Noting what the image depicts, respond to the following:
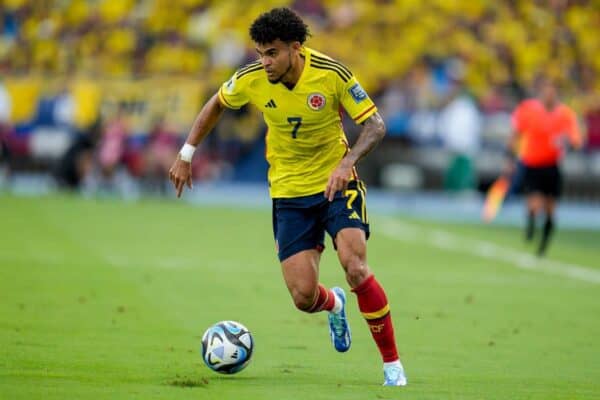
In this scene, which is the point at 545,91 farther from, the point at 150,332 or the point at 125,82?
the point at 125,82

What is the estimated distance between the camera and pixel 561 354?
10859 mm

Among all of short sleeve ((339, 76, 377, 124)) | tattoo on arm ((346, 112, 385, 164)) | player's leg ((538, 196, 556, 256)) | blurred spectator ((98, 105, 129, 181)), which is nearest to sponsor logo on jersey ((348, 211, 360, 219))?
tattoo on arm ((346, 112, 385, 164))

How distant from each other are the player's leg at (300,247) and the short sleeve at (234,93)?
74 cm

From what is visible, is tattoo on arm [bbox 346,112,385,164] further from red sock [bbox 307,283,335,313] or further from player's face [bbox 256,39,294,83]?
red sock [bbox 307,283,335,313]

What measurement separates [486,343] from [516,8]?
85.3 feet

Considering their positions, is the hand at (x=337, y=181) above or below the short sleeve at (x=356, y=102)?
below

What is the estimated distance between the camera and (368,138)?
925cm

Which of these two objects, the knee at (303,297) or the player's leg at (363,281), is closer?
the player's leg at (363,281)

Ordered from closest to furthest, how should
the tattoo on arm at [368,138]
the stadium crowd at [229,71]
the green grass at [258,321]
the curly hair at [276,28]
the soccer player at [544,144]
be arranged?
the green grass at [258,321] < the tattoo on arm at [368,138] < the curly hair at [276,28] < the soccer player at [544,144] < the stadium crowd at [229,71]

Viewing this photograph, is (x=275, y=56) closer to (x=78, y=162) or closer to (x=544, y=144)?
(x=544, y=144)

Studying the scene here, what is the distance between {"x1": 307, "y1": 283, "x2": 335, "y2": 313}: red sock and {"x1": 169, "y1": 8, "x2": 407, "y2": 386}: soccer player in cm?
1

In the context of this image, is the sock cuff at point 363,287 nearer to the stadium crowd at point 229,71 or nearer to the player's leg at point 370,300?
the player's leg at point 370,300

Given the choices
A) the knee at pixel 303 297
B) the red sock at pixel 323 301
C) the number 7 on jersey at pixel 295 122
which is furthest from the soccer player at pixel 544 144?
the number 7 on jersey at pixel 295 122

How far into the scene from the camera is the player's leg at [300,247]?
31.8ft
